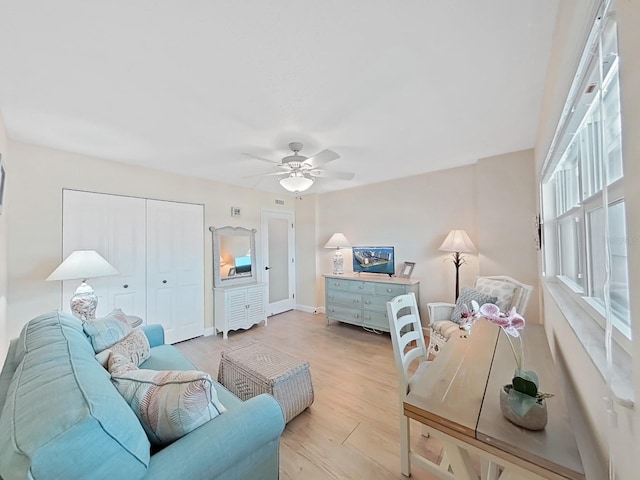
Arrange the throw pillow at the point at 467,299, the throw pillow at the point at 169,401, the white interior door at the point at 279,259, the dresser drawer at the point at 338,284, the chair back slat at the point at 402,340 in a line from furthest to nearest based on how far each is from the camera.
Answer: the white interior door at the point at 279,259 → the dresser drawer at the point at 338,284 → the throw pillow at the point at 467,299 → the chair back slat at the point at 402,340 → the throw pillow at the point at 169,401

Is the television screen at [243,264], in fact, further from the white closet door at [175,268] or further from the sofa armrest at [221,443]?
the sofa armrest at [221,443]

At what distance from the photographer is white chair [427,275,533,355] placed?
245 cm

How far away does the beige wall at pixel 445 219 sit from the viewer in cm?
291

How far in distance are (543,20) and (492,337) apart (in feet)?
5.77

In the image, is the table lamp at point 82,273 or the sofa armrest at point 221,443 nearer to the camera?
the sofa armrest at point 221,443

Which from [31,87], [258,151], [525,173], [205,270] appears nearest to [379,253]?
[525,173]

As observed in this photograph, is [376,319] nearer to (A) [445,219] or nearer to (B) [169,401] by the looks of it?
(A) [445,219]

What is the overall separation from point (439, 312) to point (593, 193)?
6.45 ft

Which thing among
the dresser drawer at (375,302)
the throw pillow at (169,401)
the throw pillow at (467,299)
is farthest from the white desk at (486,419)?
the dresser drawer at (375,302)

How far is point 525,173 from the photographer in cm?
287

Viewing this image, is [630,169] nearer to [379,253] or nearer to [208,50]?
[208,50]

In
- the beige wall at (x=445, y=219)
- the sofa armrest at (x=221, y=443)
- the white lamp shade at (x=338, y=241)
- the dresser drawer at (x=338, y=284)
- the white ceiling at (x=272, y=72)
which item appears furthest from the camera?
the white lamp shade at (x=338, y=241)

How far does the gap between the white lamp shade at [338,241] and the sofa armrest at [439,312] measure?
6.29 ft

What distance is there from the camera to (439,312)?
2.88 meters
